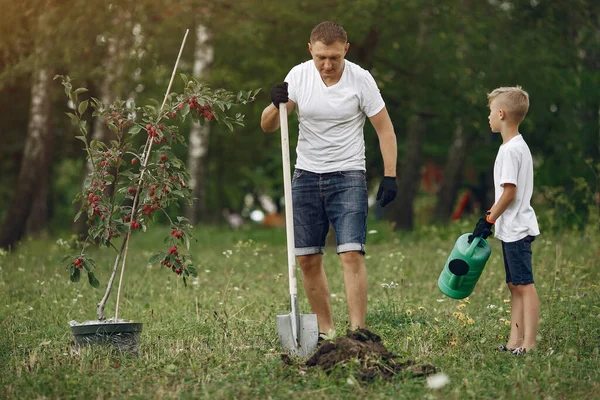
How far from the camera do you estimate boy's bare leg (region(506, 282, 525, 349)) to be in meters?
5.80

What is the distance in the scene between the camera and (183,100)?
19.7 feet

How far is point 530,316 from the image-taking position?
224 inches

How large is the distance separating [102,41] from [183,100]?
28.0 feet

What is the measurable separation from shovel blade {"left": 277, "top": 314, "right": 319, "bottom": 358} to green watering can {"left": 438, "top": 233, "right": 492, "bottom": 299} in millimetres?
1010

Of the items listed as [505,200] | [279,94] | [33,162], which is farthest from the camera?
[33,162]

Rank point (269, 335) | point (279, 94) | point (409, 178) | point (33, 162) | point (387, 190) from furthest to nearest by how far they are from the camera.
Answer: point (409, 178), point (33, 162), point (269, 335), point (387, 190), point (279, 94)

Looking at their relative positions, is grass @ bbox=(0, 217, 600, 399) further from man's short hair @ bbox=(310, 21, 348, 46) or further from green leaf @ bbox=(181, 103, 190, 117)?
man's short hair @ bbox=(310, 21, 348, 46)

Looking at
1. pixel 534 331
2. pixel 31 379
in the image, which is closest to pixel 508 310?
pixel 534 331

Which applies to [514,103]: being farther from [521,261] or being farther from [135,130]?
[135,130]

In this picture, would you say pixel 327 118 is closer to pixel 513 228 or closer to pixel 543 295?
pixel 513 228

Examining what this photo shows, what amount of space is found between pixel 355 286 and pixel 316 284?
0.36 m

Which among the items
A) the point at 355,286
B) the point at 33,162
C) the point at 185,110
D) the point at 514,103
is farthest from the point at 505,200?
the point at 33,162

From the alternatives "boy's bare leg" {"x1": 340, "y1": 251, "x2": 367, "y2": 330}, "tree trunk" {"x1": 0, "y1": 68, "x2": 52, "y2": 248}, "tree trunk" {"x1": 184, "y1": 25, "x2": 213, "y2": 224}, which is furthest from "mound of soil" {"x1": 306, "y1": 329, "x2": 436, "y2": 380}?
"tree trunk" {"x1": 184, "y1": 25, "x2": 213, "y2": 224}

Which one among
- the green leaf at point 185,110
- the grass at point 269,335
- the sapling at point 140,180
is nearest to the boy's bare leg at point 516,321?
the grass at point 269,335
